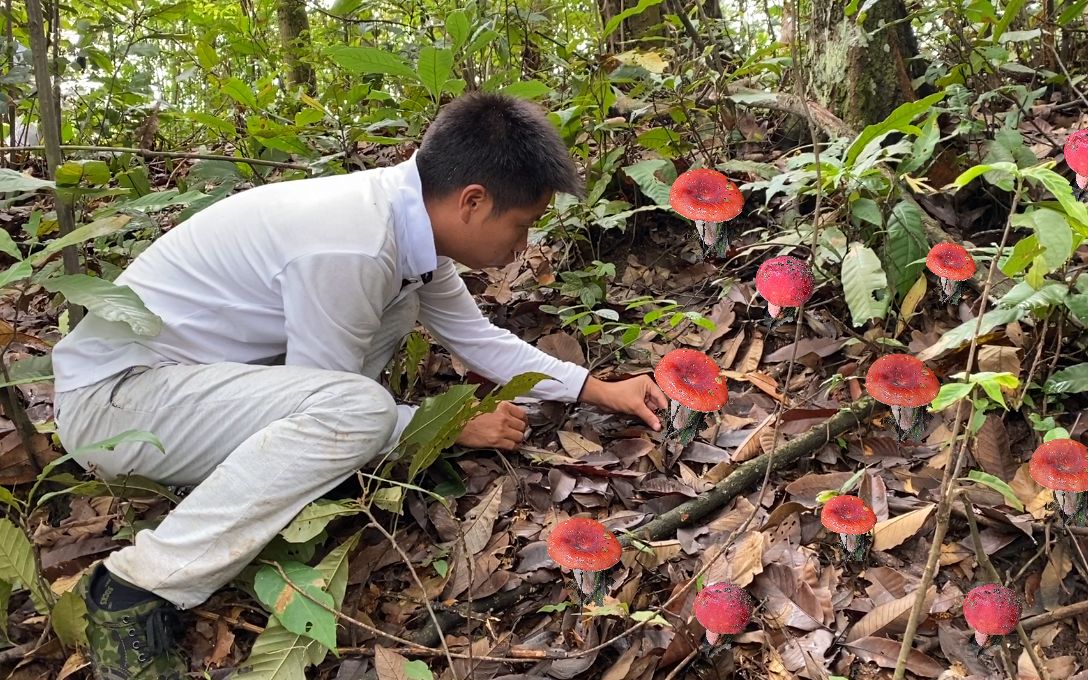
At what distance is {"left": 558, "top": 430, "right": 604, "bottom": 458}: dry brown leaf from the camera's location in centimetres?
284

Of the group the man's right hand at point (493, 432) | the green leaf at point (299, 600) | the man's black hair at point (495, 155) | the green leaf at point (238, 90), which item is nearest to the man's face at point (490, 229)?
the man's black hair at point (495, 155)

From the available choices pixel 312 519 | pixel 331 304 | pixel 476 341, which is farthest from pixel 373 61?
pixel 312 519

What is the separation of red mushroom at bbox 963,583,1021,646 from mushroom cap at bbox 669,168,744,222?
1054 millimetres

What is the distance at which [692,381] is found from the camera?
2084mm

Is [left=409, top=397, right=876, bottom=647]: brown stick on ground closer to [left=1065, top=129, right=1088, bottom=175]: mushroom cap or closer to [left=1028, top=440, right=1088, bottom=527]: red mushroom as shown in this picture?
[left=1028, top=440, right=1088, bottom=527]: red mushroom

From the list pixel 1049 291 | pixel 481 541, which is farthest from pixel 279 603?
pixel 1049 291

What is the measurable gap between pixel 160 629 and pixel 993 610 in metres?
2.06

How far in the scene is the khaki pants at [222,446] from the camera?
219 centimetres

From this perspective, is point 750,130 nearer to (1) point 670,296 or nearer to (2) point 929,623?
(1) point 670,296

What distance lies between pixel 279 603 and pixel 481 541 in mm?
614

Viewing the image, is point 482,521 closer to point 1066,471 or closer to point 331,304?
point 331,304

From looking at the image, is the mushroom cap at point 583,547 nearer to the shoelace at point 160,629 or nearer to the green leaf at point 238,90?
the shoelace at point 160,629

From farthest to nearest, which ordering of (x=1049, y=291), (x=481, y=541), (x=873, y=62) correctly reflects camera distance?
(x=873, y=62) < (x=481, y=541) < (x=1049, y=291)

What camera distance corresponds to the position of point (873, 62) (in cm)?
356
